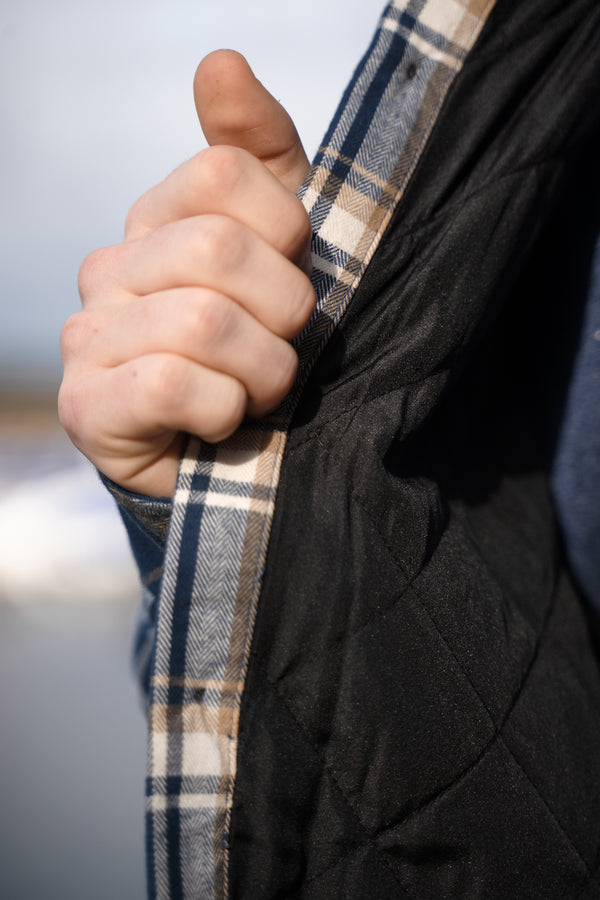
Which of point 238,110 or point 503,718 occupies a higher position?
point 238,110

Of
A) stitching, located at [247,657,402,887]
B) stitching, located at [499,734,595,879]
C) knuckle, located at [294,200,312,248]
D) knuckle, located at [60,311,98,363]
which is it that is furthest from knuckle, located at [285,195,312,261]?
stitching, located at [499,734,595,879]

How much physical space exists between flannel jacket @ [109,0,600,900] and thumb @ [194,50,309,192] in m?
0.03

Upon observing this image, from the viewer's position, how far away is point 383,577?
1.02 ft

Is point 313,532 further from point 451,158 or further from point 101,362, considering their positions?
point 451,158

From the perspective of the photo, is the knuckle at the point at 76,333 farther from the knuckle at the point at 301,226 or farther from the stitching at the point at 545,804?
the stitching at the point at 545,804

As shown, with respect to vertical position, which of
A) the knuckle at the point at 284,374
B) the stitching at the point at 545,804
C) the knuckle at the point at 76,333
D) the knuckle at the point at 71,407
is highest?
the knuckle at the point at 284,374

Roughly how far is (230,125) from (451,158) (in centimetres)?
16

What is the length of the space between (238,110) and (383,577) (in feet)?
0.88

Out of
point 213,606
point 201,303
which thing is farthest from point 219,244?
point 213,606

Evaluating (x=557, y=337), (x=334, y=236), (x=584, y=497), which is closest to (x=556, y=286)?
(x=557, y=337)

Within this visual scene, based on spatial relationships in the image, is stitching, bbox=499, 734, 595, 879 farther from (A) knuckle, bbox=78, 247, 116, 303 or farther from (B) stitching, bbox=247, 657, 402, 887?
(A) knuckle, bbox=78, 247, 116, 303

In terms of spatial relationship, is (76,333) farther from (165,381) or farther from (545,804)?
(545,804)

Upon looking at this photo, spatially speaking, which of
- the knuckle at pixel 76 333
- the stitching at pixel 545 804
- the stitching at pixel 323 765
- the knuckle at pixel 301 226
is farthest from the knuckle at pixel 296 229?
the stitching at pixel 545 804

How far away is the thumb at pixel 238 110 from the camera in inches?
10.5
